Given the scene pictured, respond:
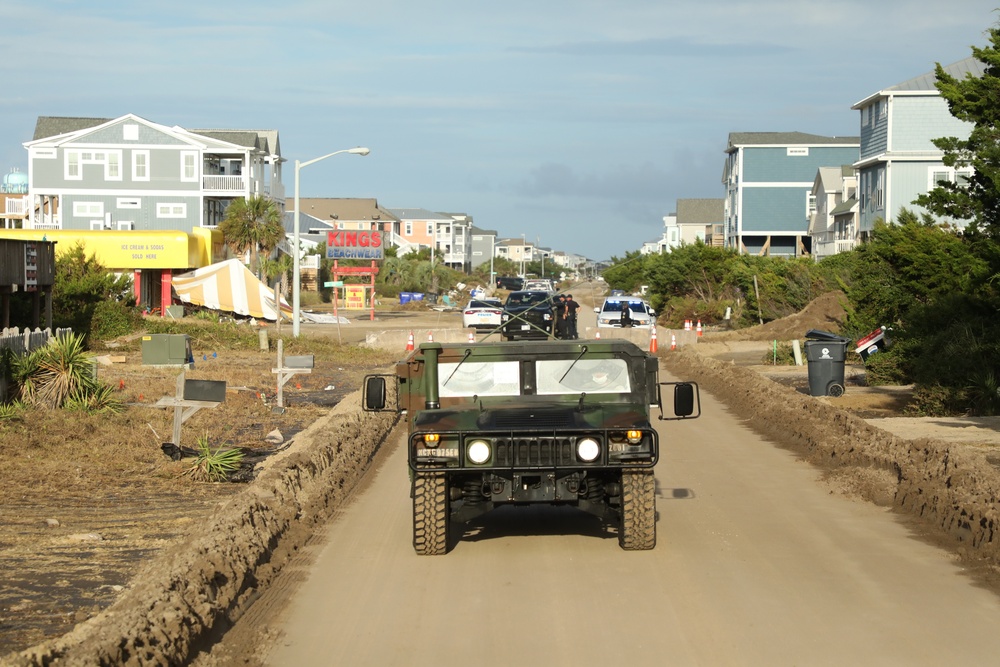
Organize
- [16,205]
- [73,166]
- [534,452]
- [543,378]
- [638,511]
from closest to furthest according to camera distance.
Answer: [534,452]
[638,511]
[543,378]
[73,166]
[16,205]

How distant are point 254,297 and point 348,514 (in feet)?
130

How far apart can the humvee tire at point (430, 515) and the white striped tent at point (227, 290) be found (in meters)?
41.7

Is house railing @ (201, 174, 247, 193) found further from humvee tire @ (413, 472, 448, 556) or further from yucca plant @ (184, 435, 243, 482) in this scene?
humvee tire @ (413, 472, 448, 556)

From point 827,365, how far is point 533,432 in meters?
15.2

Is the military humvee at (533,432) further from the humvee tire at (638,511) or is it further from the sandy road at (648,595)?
the sandy road at (648,595)

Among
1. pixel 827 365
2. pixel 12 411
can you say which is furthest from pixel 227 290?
pixel 12 411

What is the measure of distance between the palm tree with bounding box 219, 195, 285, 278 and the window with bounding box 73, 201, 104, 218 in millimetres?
Result: 7874

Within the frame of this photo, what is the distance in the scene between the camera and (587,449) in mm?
9391

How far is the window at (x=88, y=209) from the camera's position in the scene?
6556 centimetres

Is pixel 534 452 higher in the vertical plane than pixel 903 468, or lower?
higher

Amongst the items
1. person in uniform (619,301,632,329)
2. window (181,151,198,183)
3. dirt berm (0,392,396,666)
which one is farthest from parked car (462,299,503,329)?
dirt berm (0,392,396,666)

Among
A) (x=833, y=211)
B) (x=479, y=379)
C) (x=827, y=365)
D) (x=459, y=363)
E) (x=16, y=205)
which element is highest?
(x=16, y=205)

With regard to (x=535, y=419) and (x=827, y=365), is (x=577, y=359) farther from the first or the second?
(x=827, y=365)

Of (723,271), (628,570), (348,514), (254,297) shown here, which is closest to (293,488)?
(348,514)
